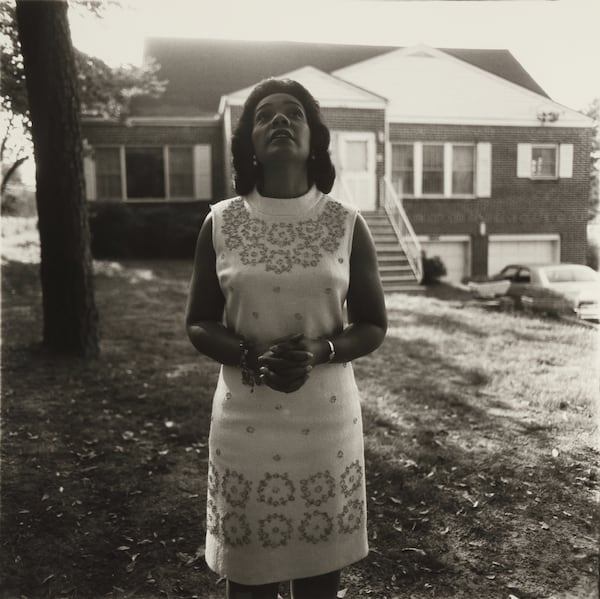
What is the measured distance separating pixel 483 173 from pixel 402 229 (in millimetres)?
3412

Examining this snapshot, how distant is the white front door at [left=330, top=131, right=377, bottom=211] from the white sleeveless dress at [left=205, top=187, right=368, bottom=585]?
14.1 m

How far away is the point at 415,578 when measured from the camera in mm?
2818

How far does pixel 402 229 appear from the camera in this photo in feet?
51.5

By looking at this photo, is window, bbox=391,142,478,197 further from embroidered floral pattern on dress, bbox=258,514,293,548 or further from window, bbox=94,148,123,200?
embroidered floral pattern on dress, bbox=258,514,293,548

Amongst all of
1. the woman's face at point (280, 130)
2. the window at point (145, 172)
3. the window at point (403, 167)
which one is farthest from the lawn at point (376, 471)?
the window at point (145, 172)

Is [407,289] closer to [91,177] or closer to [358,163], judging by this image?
[358,163]

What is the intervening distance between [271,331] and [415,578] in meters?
1.73

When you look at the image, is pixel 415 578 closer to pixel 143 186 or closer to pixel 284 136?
pixel 284 136

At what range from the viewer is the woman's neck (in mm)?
1852

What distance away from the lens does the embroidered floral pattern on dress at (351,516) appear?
1819mm

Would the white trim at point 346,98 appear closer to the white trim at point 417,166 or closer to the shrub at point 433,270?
the white trim at point 417,166

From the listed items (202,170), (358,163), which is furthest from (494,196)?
(202,170)

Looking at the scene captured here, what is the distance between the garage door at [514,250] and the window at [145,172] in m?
9.42

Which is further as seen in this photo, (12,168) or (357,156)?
(357,156)
